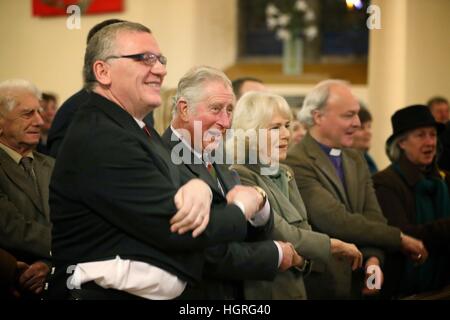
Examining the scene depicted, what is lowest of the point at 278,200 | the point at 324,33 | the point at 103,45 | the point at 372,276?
the point at 372,276

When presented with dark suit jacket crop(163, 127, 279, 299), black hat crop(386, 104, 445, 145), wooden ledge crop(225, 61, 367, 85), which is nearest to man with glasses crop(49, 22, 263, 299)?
dark suit jacket crop(163, 127, 279, 299)

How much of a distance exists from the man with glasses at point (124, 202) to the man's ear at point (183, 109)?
417mm

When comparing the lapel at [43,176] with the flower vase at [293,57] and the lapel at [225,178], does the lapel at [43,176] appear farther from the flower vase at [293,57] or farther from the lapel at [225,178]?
the flower vase at [293,57]

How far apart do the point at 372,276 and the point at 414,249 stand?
0.28 metres

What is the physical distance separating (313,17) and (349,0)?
11.5 ft

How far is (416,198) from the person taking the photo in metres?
3.48

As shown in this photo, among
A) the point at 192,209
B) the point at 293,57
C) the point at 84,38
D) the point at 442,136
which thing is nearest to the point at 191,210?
the point at 192,209

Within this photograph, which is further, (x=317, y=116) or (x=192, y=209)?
(x=317, y=116)

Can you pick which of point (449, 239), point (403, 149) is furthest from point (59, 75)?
point (449, 239)

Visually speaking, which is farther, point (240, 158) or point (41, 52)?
point (41, 52)

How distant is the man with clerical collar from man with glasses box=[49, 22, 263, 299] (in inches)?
43.6

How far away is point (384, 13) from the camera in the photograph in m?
5.20

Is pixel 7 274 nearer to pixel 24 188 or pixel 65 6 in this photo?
pixel 24 188

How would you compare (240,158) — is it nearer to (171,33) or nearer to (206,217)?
(206,217)
